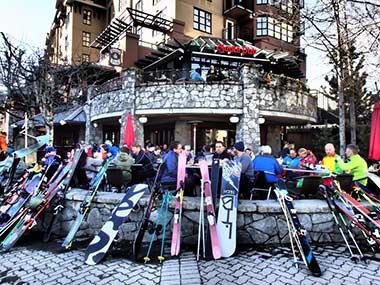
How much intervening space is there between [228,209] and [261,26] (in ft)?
68.4

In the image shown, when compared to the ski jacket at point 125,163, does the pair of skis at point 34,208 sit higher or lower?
lower

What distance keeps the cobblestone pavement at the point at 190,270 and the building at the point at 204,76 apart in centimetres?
771

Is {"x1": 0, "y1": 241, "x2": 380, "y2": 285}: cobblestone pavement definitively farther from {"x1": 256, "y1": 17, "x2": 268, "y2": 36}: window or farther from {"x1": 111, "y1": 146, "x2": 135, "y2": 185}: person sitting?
{"x1": 256, "y1": 17, "x2": 268, "y2": 36}: window

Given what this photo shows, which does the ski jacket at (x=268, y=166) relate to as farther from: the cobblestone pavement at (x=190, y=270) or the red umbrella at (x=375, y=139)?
the red umbrella at (x=375, y=139)

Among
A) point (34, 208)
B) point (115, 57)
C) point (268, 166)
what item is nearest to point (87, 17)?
point (115, 57)

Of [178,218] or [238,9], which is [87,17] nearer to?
[238,9]

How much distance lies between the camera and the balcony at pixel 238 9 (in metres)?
21.9

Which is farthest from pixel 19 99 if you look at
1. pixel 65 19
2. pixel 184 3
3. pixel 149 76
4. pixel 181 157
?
pixel 65 19

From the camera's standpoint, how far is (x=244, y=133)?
13.8m

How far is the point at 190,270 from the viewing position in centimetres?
361

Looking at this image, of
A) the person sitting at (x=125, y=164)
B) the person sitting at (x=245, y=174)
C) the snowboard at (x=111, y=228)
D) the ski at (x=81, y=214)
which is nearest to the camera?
the snowboard at (x=111, y=228)

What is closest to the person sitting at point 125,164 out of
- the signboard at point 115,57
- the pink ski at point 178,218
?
the pink ski at point 178,218

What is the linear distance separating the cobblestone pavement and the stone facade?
10.0 meters

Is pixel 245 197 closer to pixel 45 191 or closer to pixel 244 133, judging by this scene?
pixel 45 191
